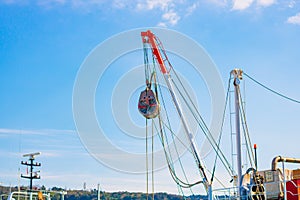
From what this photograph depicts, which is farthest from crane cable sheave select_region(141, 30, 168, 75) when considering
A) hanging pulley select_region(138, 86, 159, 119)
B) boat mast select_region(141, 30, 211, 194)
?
hanging pulley select_region(138, 86, 159, 119)

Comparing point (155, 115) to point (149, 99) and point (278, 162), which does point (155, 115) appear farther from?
point (278, 162)

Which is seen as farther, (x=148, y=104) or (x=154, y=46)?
(x=154, y=46)

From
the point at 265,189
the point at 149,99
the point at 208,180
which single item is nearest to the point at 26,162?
the point at 149,99

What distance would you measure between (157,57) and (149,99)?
4.95 metres

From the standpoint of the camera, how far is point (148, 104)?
36.5 m

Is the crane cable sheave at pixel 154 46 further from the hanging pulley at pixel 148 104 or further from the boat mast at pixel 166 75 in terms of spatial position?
the hanging pulley at pixel 148 104

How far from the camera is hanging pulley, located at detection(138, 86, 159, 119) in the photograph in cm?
3619

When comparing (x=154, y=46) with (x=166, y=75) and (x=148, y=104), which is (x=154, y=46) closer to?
(x=166, y=75)

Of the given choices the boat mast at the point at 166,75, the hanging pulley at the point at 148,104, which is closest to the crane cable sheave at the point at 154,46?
the boat mast at the point at 166,75

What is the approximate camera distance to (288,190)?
26672 millimetres

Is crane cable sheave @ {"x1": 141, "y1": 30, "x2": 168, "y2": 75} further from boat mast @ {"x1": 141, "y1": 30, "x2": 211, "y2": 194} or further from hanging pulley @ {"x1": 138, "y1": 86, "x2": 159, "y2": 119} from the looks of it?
hanging pulley @ {"x1": 138, "y1": 86, "x2": 159, "y2": 119}

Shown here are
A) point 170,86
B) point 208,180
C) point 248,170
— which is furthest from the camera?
point 170,86

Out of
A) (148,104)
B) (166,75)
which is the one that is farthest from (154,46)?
(148,104)

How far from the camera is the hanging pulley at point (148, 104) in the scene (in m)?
36.2
